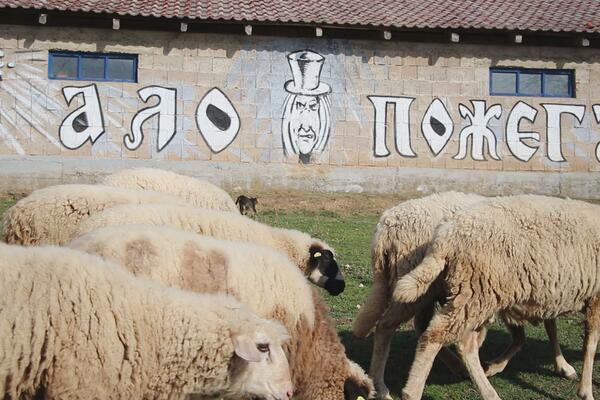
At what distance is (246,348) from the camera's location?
3.93 m

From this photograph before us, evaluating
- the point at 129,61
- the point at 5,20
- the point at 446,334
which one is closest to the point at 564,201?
the point at 446,334

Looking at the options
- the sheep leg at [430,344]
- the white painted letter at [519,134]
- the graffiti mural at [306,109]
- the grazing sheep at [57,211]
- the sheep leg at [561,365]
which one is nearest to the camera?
the sheep leg at [430,344]

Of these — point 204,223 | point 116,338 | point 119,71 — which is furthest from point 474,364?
point 119,71

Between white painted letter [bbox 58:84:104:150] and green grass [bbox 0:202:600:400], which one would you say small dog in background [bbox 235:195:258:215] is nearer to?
white painted letter [bbox 58:84:104:150]

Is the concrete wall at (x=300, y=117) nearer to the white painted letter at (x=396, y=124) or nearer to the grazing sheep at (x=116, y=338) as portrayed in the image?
the white painted letter at (x=396, y=124)

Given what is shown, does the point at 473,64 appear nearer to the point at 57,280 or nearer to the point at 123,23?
the point at 123,23

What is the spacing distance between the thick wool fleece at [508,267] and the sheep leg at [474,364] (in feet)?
0.52

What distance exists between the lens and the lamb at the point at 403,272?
6.41 metres

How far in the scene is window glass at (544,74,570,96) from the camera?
18.4 metres

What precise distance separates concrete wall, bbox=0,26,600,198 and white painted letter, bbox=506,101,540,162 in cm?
3

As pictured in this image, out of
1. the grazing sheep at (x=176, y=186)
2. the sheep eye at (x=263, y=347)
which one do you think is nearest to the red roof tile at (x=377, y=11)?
the grazing sheep at (x=176, y=186)

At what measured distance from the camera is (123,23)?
Result: 1706cm

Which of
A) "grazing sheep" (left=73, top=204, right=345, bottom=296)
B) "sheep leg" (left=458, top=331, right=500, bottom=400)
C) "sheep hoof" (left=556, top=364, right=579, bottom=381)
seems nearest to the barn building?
"grazing sheep" (left=73, top=204, right=345, bottom=296)

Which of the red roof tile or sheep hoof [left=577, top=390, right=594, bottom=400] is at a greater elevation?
the red roof tile
